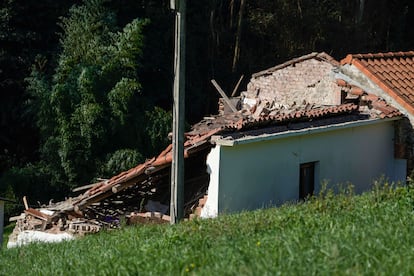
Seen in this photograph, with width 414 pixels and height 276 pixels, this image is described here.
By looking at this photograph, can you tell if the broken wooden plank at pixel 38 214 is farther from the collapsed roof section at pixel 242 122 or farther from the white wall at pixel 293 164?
the white wall at pixel 293 164

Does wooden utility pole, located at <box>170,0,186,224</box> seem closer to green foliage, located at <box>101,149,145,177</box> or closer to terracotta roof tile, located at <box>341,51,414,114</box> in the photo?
terracotta roof tile, located at <box>341,51,414,114</box>

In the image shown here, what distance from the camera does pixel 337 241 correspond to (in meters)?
7.93

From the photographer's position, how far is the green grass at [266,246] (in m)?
7.16

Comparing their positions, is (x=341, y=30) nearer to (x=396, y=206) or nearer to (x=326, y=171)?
(x=326, y=171)

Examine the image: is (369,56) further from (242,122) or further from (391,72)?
(242,122)

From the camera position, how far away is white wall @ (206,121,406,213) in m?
14.4

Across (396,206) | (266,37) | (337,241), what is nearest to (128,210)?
(396,206)

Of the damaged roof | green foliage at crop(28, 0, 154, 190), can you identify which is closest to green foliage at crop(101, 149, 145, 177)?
green foliage at crop(28, 0, 154, 190)

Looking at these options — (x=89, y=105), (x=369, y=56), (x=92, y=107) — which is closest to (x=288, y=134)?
(x=369, y=56)

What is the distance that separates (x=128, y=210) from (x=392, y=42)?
2304 cm

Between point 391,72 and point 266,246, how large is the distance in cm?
1164

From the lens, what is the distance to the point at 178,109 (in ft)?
42.4

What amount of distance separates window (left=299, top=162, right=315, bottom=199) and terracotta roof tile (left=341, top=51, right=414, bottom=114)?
2.89 metres

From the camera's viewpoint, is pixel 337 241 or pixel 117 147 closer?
pixel 337 241
